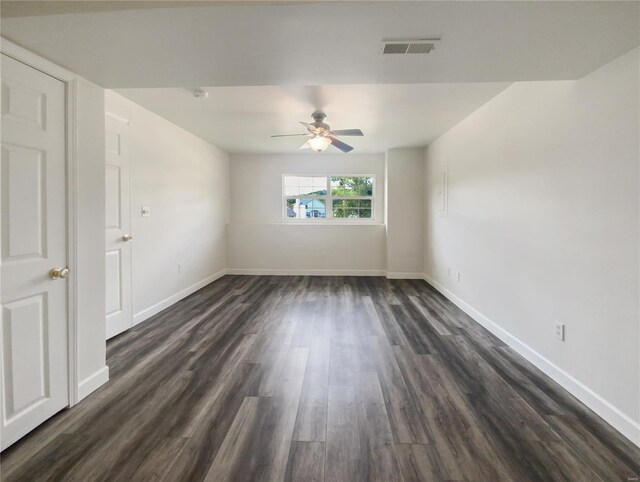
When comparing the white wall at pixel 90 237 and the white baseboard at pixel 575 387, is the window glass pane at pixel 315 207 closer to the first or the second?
the white baseboard at pixel 575 387

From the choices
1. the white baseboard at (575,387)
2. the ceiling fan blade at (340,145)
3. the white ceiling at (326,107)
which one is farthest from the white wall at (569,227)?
the ceiling fan blade at (340,145)

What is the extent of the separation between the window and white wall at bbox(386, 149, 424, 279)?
74cm

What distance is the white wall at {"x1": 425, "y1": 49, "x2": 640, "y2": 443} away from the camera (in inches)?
62.2

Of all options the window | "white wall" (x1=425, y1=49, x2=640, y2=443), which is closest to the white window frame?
the window

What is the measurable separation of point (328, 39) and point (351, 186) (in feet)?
14.7

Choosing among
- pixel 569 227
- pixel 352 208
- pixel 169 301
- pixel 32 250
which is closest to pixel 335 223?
pixel 352 208

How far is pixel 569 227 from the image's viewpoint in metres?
1.95

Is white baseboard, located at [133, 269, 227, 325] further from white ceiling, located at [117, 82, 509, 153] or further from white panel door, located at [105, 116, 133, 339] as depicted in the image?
white ceiling, located at [117, 82, 509, 153]

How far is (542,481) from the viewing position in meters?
1.25

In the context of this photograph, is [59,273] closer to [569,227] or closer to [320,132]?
[320,132]

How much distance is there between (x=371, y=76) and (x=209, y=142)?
3746mm

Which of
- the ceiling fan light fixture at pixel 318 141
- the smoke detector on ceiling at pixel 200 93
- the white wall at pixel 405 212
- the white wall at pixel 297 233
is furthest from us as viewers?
the white wall at pixel 297 233

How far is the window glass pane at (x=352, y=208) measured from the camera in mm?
5945

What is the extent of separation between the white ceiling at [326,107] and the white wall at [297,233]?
134 centimetres
